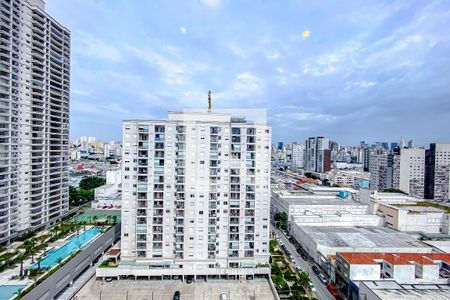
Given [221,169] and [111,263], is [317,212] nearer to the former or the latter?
[221,169]

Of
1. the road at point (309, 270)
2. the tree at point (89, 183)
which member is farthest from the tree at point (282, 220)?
the tree at point (89, 183)

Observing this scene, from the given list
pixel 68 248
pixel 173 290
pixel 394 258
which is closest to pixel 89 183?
pixel 68 248

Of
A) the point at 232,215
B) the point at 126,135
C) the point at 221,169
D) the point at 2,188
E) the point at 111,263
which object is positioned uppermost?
the point at 126,135

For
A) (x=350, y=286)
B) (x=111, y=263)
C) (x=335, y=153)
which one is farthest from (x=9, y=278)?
(x=335, y=153)

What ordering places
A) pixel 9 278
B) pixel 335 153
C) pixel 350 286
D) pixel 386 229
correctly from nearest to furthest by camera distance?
1. pixel 9 278
2. pixel 350 286
3. pixel 386 229
4. pixel 335 153

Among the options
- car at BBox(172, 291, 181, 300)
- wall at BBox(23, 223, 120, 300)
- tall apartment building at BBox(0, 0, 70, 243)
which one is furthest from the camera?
tall apartment building at BBox(0, 0, 70, 243)

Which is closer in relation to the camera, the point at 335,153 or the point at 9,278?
the point at 9,278

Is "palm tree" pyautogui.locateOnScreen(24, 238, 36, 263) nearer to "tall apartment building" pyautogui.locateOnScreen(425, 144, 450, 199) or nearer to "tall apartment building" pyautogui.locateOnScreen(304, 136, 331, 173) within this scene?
"tall apartment building" pyautogui.locateOnScreen(425, 144, 450, 199)

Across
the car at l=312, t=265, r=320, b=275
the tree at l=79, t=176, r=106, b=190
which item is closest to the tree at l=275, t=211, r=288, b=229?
the car at l=312, t=265, r=320, b=275
